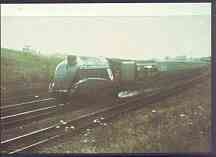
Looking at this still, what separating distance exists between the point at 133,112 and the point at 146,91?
0.17 m

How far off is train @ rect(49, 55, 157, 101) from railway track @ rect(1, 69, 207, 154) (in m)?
0.11

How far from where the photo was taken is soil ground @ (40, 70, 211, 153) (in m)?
2.77

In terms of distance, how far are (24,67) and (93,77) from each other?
A: 46cm

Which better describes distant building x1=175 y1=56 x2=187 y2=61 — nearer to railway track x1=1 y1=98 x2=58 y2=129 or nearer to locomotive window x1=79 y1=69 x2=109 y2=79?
locomotive window x1=79 y1=69 x2=109 y2=79

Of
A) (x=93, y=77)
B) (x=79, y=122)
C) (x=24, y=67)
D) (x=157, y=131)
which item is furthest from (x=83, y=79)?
(x=157, y=131)

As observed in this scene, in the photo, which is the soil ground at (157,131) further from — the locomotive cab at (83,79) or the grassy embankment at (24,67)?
the grassy embankment at (24,67)

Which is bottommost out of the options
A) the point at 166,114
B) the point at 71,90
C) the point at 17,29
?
the point at 166,114

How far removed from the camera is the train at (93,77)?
277 centimetres

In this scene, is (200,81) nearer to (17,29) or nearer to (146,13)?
(146,13)

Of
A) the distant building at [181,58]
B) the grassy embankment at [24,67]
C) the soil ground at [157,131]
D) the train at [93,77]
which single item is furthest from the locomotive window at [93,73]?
the distant building at [181,58]

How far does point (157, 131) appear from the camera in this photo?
2785mm

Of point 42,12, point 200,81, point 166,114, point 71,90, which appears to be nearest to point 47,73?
point 71,90

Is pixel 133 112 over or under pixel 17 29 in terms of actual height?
under

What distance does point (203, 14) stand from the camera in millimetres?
2754
